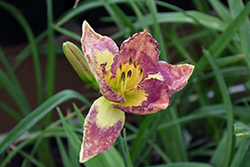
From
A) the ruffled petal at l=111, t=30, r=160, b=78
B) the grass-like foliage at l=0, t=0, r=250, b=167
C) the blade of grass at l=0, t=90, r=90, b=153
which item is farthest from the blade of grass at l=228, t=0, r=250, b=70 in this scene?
the blade of grass at l=0, t=90, r=90, b=153

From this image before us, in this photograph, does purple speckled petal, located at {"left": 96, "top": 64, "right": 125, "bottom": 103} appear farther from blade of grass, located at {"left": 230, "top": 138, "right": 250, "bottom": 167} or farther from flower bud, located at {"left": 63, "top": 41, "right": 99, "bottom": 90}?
blade of grass, located at {"left": 230, "top": 138, "right": 250, "bottom": 167}

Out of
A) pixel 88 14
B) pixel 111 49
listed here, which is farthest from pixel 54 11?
pixel 111 49

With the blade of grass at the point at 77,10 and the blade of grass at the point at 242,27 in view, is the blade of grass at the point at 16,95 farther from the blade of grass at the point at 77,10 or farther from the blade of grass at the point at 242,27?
the blade of grass at the point at 242,27

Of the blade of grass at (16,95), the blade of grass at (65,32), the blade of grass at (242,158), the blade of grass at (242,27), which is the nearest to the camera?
the blade of grass at (242,158)

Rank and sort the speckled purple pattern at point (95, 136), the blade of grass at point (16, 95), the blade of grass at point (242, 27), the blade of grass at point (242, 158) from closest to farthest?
1. the speckled purple pattern at point (95, 136)
2. the blade of grass at point (242, 158)
3. the blade of grass at point (242, 27)
4. the blade of grass at point (16, 95)

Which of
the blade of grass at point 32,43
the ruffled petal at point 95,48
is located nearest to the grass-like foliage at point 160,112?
the blade of grass at point 32,43

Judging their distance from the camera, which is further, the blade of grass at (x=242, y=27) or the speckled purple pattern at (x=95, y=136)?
the blade of grass at (x=242, y=27)

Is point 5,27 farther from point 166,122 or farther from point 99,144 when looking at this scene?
point 99,144

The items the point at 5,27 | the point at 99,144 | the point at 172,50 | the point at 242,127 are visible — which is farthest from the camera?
the point at 172,50
